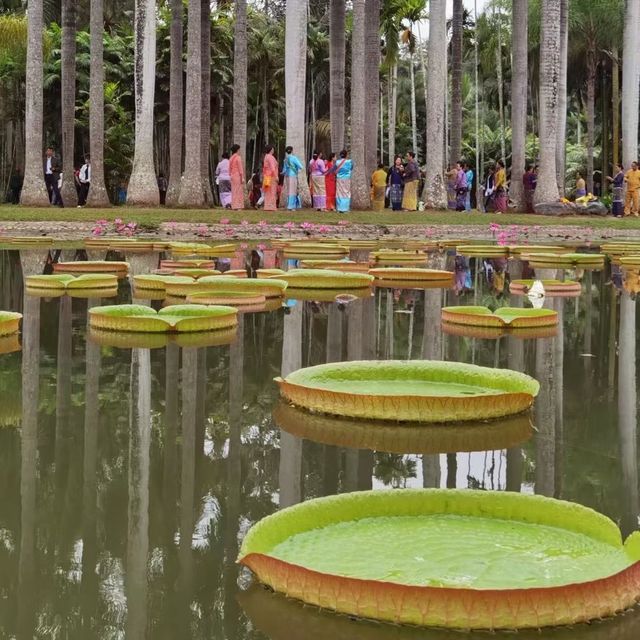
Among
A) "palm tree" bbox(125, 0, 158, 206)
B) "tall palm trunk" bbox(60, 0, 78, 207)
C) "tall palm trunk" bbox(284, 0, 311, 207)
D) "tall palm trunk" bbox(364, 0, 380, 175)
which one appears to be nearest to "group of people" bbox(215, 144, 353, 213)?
"tall palm trunk" bbox(284, 0, 311, 207)

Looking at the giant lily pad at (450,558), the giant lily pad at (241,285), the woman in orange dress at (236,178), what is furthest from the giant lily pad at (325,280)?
the woman in orange dress at (236,178)

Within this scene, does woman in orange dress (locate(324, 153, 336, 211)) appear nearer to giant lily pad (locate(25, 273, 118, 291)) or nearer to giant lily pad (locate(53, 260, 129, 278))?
giant lily pad (locate(53, 260, 129, 278))

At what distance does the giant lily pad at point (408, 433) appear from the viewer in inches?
174

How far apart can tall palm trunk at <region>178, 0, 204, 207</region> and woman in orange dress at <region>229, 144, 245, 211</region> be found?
0.75 meters

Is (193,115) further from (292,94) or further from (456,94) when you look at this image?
(456,94)

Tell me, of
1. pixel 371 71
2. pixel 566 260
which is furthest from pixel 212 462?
pixel 371 71

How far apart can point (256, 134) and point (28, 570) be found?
4170 cm

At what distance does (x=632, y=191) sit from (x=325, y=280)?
17101mm

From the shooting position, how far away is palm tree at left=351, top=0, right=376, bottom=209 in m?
23.8

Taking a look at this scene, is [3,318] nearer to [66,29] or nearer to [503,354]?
[503,354]

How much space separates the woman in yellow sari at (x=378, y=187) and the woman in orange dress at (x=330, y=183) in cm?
148

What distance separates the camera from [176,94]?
25.0m

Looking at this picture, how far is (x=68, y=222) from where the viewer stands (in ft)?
68.1

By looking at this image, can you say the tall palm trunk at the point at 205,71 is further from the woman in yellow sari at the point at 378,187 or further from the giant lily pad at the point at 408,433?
the giant lily pad at the point at 408,433
